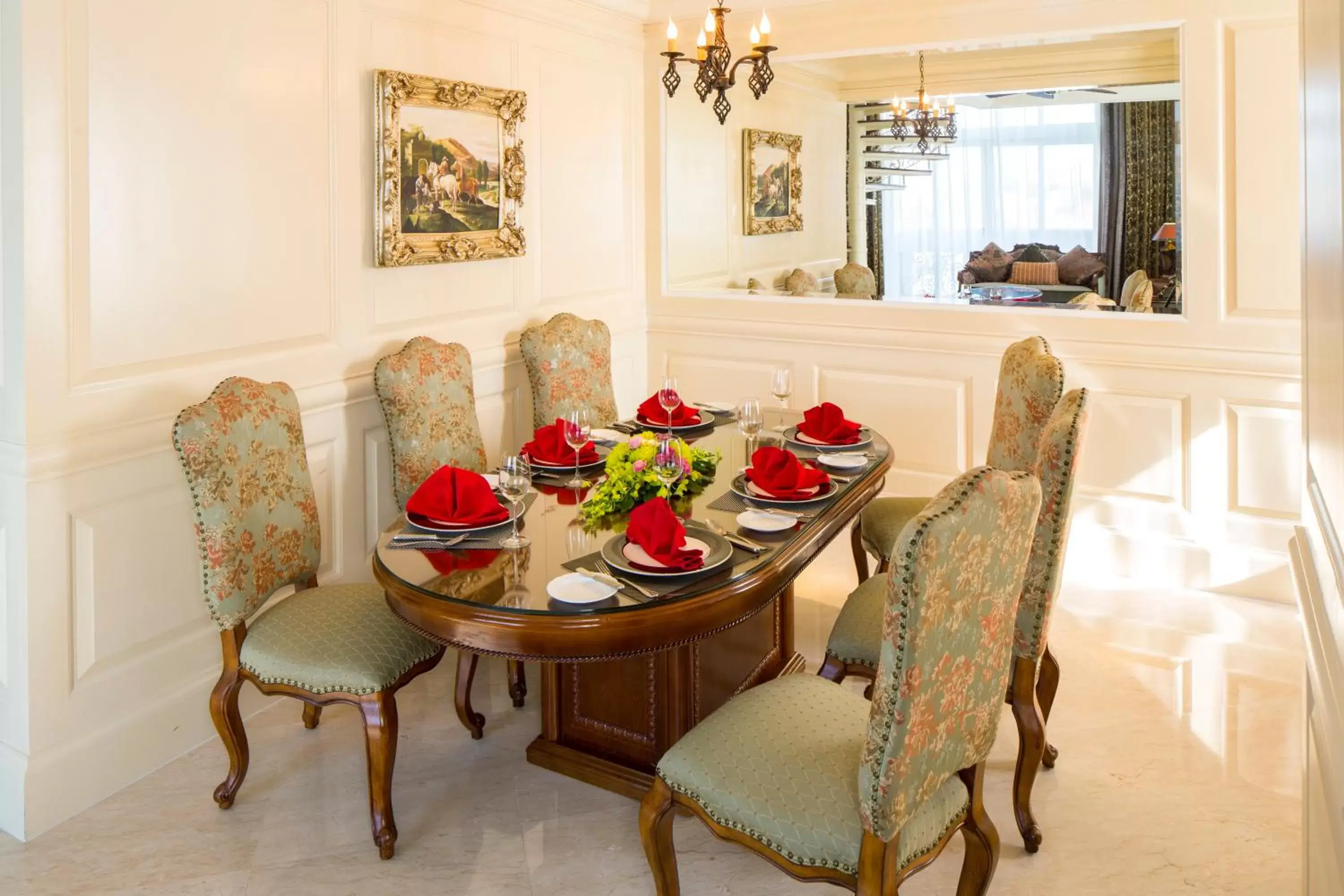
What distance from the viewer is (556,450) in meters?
3.14

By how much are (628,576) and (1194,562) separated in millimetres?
3057

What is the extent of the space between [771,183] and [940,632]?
401 cm

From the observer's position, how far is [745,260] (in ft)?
17.6

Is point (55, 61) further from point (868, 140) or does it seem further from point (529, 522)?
point (868, 140)

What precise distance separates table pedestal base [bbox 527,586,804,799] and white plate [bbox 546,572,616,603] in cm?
55

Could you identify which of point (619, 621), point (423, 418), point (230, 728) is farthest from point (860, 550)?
point (230, 728)

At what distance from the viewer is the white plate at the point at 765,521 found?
2506 millimetres

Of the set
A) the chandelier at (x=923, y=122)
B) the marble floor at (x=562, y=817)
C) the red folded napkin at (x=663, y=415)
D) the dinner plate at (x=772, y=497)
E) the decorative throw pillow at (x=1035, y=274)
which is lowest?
the marble floor at (x=562, y=817)

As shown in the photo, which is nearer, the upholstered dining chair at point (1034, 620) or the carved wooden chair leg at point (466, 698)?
the upholstered dining chair at point (1034, 620)

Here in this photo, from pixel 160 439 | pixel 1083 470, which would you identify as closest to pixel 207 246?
pixel 160 439

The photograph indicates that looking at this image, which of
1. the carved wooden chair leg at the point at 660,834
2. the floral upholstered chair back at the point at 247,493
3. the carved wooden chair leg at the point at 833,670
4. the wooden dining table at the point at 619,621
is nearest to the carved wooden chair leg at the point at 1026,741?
the carved wooden chair leg at the point at 833,670

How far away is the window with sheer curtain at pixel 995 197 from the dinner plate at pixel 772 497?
7.34ft

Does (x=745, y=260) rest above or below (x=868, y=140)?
below

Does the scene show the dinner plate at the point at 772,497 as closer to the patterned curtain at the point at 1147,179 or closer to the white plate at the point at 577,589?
the white plate at the point at 577,589
